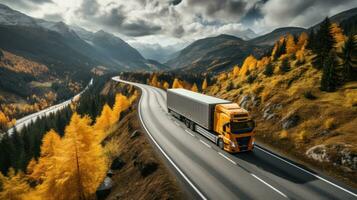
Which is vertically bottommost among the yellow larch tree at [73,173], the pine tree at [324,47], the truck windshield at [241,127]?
the yellow larch tree at [73,173]

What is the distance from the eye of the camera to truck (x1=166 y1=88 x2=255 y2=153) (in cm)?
2288

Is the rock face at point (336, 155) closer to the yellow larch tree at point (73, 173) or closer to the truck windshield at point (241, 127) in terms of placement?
the truck windshield at point (241, 127)

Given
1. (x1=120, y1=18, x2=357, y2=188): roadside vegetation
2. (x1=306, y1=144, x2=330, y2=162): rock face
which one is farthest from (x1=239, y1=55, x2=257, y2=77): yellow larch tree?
(x1=306, y1=144, x2=330, y2=162): rock face

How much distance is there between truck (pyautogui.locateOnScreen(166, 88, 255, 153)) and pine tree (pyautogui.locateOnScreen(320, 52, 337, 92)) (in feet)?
52.9

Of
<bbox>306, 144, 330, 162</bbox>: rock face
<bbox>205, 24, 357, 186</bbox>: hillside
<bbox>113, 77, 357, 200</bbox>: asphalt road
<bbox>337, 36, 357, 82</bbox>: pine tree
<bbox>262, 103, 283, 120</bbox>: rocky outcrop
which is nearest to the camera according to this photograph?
<bbox>113, 77, 357, 200</bbox>: asphalt road

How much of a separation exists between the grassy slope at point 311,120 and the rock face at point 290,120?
32 cm

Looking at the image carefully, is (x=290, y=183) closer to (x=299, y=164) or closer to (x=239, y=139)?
(x=299, y=164)

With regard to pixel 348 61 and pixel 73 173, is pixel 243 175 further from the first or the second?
pixel 348 61

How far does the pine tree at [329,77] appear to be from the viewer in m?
33.5

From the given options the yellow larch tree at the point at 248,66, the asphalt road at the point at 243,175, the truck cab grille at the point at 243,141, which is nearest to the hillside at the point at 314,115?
the asphalt road at the point at 243,175

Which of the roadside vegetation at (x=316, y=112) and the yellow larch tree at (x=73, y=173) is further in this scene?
the yellow larch tree at (x=73, y=173)

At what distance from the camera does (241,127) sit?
23.1 metres

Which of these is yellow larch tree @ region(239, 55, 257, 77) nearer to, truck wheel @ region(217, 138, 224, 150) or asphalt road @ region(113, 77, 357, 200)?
truck wheel @ region(217, 138, 224, 150)

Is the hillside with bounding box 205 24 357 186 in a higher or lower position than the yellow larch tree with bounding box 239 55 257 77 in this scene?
lower
